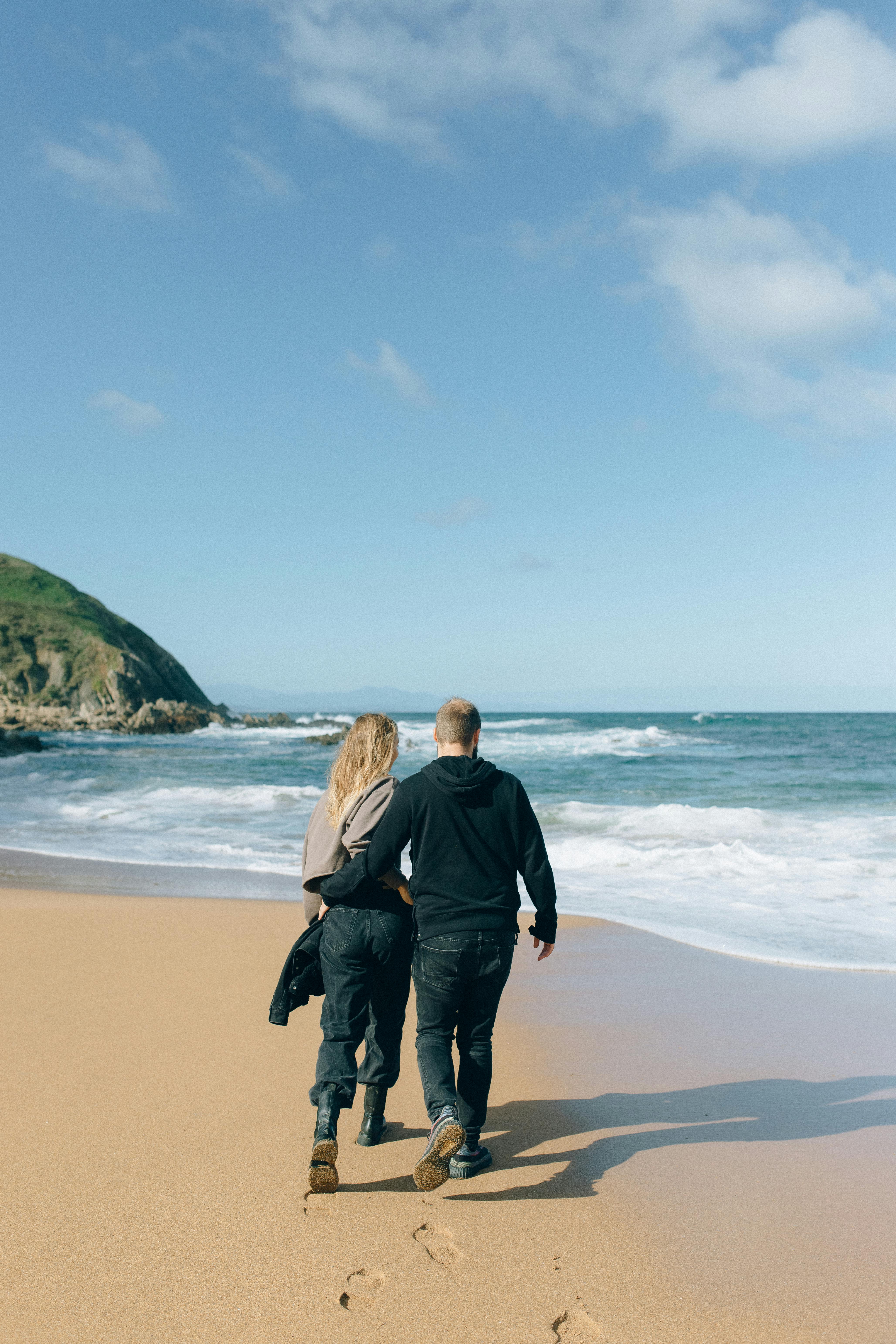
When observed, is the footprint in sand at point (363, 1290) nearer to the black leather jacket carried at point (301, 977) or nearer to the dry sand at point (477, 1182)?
the dry sand at point (477, 1182)

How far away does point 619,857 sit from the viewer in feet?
39.8

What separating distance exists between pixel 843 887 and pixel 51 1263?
9.18 metres

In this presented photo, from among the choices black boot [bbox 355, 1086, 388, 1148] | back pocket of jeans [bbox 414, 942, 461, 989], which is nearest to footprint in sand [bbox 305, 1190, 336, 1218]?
black boot [bbox 355, 1086, 388, 1148]

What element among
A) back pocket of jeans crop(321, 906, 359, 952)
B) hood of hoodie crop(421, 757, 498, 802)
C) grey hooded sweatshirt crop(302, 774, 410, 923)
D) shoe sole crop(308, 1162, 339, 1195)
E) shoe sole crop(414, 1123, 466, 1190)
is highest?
hood of hoodie crop(421, 757, 498, 802)

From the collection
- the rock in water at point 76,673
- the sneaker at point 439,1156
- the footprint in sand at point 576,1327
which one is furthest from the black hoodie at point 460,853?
the rock in water at point 76,673

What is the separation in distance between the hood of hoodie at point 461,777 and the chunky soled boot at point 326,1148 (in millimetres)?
1209

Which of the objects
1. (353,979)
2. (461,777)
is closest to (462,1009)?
(353,979)

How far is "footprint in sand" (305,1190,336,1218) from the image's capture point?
118 inches

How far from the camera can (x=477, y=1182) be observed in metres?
3.28

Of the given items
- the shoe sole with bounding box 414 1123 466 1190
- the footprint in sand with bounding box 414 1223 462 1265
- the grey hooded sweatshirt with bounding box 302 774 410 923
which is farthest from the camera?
the grey hooded sweatshirt with bounding box 302 774 410 923

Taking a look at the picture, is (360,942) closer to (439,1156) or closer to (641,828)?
(439,1156)

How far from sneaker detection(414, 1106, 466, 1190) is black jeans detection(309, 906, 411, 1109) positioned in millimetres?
411

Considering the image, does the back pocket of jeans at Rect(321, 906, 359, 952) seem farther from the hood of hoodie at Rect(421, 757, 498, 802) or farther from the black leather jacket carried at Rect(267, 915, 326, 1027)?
the hood of hoodie at Rect(421, 757, 498, 802)

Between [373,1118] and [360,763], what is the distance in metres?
1.50
